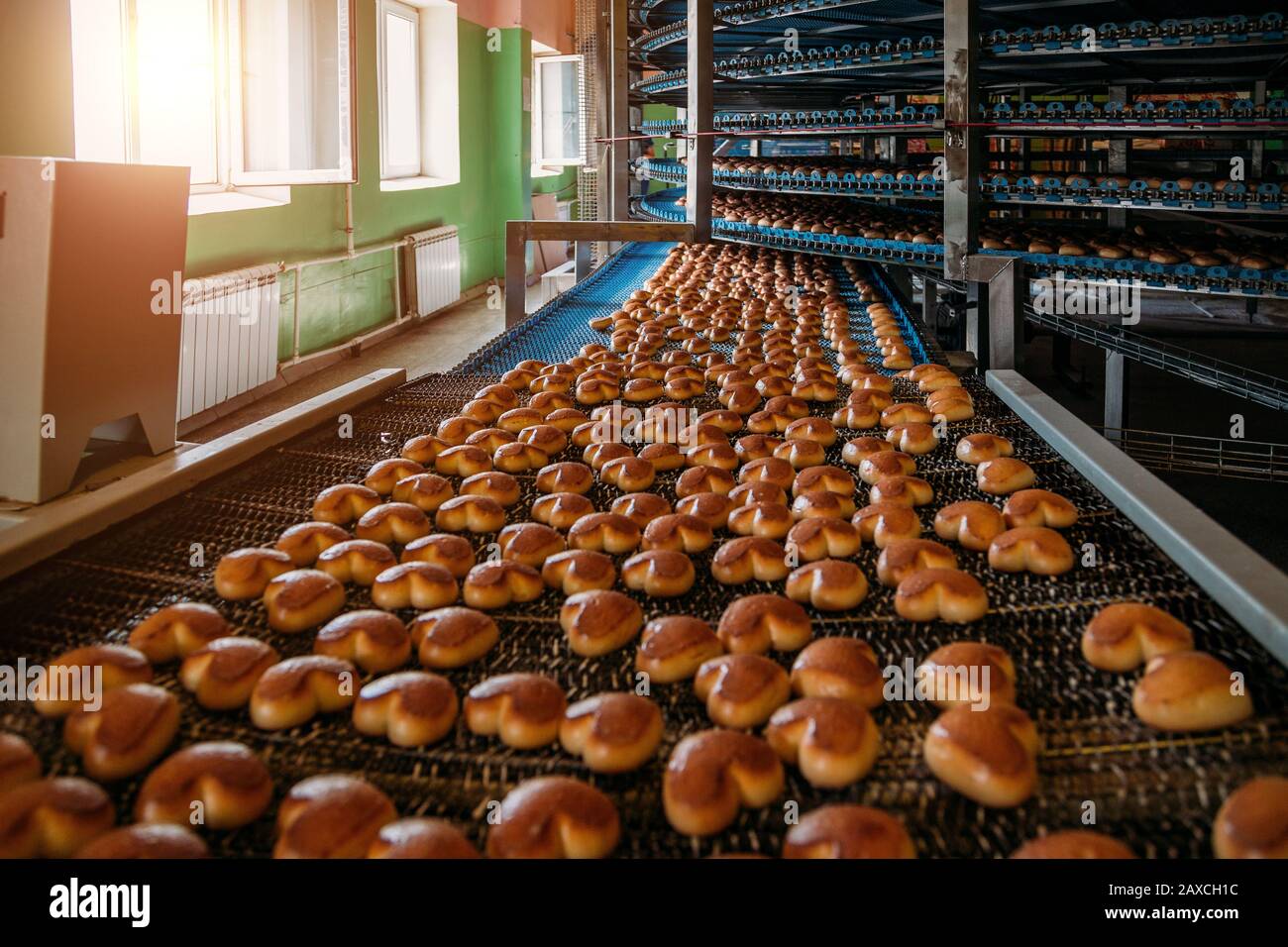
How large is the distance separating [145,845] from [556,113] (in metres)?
13.7

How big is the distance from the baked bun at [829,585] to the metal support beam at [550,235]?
2376 mm

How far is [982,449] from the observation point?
1652mm

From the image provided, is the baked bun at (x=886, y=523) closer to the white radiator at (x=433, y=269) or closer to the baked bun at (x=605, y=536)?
the baked bun at (x=605, y=536)

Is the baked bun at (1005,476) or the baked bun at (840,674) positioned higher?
the baked bun at (1005,476)

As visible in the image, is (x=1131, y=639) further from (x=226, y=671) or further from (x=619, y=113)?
(x=619, y=113)

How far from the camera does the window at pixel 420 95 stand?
898cm

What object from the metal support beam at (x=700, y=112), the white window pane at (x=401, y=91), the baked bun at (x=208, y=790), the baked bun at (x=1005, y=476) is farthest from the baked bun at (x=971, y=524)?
the white window pane at (x=401, y=91)

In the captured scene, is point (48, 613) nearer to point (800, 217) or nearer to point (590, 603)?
point (590, 603)

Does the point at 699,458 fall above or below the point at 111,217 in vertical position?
below

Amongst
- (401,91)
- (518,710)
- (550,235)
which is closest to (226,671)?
(518,710)

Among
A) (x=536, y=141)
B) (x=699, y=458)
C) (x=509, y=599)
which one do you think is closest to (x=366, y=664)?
(x=509, y=599)

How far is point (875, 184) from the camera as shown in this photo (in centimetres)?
364

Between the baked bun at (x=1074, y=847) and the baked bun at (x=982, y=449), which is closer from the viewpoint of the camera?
the baked bun at (x=1074, y=847)

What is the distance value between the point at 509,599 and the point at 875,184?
2.92 metres
